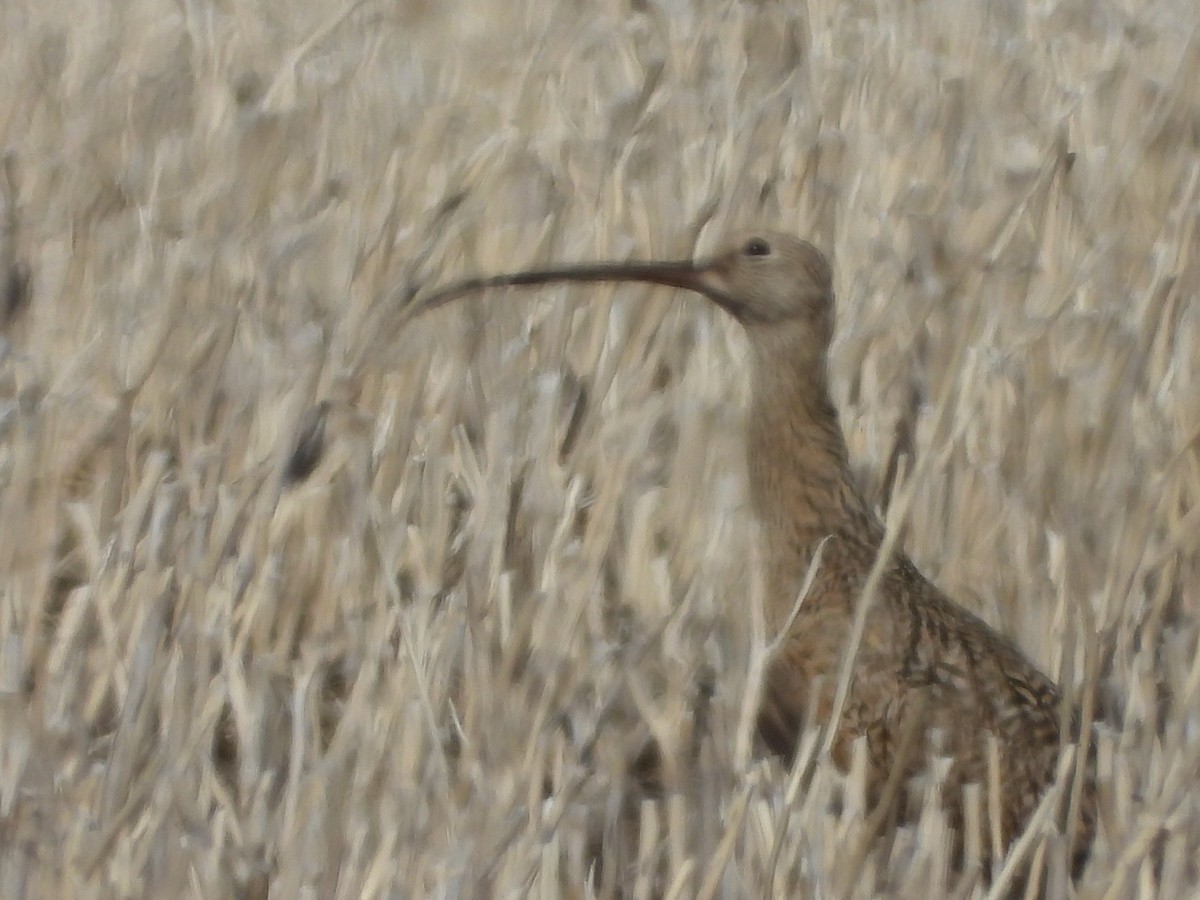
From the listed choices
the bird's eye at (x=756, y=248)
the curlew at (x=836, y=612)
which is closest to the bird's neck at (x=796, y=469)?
the curlew at (x=836, y=612)

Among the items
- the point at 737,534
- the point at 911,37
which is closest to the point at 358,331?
the point at 737,534

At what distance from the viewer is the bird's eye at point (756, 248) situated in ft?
9.04

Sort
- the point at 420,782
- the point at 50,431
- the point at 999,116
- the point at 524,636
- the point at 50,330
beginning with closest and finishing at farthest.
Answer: the point at 420,782
the point at 524,636
the point at 50,431
the point at 50,330
the point at 999,116

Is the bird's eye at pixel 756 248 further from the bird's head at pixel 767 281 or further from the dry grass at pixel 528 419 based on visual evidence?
the dry grass at pixel 528 419

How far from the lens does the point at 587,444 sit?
9.14 feet

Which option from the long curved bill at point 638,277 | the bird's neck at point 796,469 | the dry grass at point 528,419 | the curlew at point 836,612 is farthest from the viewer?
the long curved bill at point 638,277

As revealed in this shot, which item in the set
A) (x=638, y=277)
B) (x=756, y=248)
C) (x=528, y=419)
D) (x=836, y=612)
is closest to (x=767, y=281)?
(x=756, y=248)

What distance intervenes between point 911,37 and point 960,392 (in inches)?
53.0

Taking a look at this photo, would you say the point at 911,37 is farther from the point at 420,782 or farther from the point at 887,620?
the point at 420,782

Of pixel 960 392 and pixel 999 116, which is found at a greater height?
pixel 999 116

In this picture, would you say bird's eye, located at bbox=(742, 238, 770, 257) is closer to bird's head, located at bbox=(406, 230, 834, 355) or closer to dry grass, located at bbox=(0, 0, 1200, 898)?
bird's head, located at bbox=(406, 230, 834, 355)

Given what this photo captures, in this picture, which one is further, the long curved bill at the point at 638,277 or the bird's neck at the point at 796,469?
the long curved bill at the point at 638,277

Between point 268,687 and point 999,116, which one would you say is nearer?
point 268,687

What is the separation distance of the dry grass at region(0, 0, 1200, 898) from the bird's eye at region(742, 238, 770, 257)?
0.87ft
